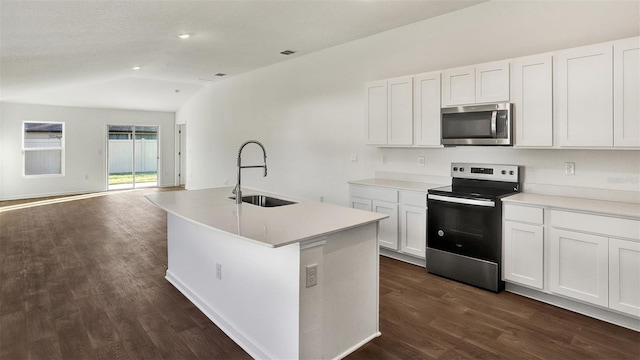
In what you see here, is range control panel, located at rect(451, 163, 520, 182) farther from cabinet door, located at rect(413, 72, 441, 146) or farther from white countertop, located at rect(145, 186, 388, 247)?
white countertop, located at rect(145, 186, 388, 247)

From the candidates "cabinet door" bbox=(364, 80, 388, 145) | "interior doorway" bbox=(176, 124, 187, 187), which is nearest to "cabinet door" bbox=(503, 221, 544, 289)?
"cabinet door" bbox=(364, 80, 388, 145)

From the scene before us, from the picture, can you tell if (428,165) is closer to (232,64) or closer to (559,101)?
(559,101)

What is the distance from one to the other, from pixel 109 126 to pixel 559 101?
34.7 ft

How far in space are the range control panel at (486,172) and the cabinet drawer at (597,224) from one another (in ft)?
2.23

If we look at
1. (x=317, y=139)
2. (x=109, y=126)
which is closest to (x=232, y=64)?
(x=317, y=139)

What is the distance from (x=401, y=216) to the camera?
3.81 meters

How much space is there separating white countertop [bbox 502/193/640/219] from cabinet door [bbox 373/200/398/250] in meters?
1.18

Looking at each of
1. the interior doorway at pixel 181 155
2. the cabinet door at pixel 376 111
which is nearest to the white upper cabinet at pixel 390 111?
the cabinet door at pixel 376 111

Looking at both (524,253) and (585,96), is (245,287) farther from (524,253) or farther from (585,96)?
(585,96)

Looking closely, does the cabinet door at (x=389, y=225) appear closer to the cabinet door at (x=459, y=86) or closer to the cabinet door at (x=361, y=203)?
the cabinet door at (x=361, y=203)

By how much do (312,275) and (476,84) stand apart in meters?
2.52

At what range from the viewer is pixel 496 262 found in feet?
9.97

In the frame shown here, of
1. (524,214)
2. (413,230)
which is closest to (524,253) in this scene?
(524,214)

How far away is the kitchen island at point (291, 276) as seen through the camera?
6.26 feet
